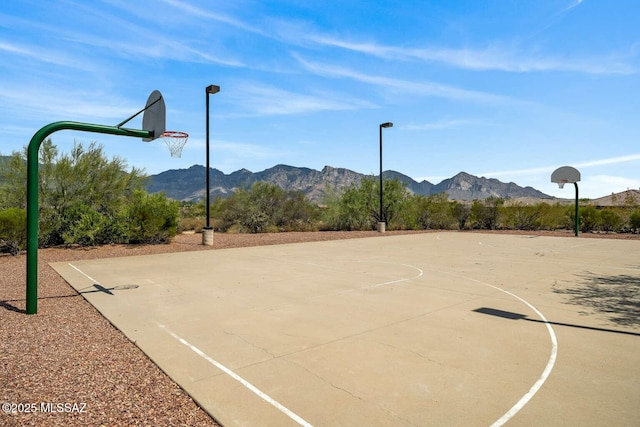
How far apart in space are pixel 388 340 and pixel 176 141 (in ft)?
32.0

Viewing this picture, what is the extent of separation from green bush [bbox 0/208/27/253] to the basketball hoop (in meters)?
6.26

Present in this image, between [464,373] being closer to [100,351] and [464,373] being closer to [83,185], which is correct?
[100,351]

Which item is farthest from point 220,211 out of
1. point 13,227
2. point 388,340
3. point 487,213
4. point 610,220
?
point 610,220

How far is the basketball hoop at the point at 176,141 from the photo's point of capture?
463 inches

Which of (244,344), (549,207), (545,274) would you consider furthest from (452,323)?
(549,207)

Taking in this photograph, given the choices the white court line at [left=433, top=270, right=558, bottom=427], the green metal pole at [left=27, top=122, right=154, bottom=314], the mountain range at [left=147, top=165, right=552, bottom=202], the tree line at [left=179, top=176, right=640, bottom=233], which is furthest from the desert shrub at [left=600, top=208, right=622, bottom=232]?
the mountain range at [left=147, top=165, right=552, bottom=202]

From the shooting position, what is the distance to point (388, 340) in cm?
547

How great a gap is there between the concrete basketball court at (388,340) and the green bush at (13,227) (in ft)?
13.5

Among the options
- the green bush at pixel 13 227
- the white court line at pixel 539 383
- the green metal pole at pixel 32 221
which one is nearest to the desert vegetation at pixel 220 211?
the green bush at pixel 13 227

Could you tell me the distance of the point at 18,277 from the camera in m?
10.4

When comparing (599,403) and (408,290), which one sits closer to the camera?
(599,403)

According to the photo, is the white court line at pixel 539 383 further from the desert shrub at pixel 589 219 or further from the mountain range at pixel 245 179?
the mountain range at pixel 245 179

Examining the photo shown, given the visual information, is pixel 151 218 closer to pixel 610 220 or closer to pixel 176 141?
pixel 176 141

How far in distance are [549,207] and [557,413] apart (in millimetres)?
31717
